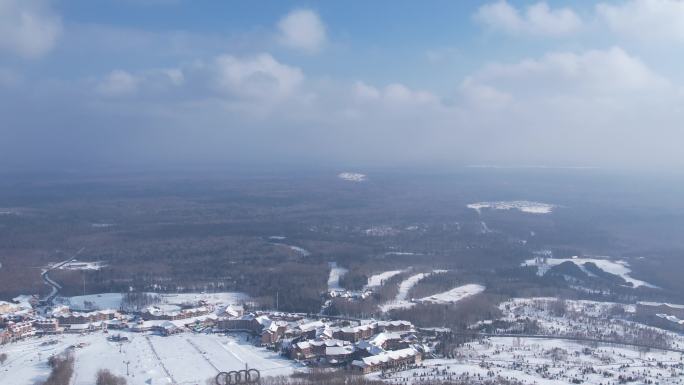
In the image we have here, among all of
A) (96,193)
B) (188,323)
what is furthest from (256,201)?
(188,323)

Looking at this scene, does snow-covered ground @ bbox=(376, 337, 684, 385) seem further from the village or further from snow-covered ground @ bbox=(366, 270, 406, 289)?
snow-covered ground @ bbox=(366, 270, 406, 289)

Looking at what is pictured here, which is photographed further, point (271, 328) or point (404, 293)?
point (404, 293)

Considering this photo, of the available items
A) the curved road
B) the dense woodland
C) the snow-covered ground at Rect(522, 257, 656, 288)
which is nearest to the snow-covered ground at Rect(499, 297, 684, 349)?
the dense woodland

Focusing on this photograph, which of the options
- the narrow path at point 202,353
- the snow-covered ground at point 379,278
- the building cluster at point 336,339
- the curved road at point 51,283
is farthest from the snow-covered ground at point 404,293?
the curved road at point 51,283

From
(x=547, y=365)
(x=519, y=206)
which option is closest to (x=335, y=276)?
(x=547, y=365)

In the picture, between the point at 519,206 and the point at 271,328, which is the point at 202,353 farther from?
the point at 519,206
